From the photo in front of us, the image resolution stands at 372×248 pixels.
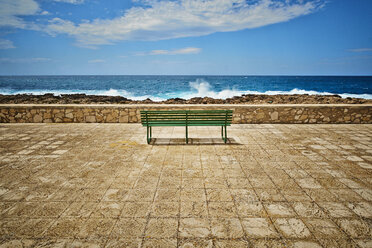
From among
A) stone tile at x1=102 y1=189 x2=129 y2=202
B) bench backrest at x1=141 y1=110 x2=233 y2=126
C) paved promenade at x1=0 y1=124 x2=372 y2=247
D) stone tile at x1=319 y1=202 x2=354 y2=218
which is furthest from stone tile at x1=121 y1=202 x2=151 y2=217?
bench backrest at x1=141 y1=110 x2=233 y2=126

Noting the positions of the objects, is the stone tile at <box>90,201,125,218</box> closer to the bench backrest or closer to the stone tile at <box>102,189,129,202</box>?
the stone tile at <box>102,189,129,202</box>

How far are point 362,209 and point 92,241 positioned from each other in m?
3.13

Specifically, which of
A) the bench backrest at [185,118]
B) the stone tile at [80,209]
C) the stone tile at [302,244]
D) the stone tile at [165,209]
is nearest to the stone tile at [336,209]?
the stone tile at [302,244]

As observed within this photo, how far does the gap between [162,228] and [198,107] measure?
5.24 m

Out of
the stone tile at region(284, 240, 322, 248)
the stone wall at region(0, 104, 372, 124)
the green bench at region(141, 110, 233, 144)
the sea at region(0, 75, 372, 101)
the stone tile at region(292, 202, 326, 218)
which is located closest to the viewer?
the stone tile at region(284, 240, 322, 248)

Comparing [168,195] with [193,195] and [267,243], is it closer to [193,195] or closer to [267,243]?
[193,195]

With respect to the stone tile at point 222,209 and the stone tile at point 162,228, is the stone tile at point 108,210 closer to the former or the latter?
the stone tile at point 162,228

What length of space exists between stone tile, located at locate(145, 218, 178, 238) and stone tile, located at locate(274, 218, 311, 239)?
1.13m

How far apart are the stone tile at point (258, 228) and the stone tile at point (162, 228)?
77 centimetres

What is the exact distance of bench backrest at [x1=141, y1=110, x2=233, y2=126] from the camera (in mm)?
4887

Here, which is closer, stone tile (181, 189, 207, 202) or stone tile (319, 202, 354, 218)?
stone tile (319, 202, 354, 218)

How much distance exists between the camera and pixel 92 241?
2.02 m

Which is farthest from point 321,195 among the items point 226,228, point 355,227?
point 226,228

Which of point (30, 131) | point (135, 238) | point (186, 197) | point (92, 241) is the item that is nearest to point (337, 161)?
point (186, 197)
